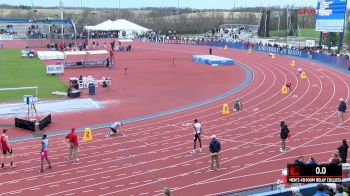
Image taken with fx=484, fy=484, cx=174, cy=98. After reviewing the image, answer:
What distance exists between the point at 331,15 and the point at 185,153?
3669 centimetres

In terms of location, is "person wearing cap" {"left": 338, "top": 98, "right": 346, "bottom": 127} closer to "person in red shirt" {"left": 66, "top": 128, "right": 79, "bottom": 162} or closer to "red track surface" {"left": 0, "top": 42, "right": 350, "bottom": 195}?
"red track surface" {"left": 0, "top": 42, "right": 350, "bottom": 195}

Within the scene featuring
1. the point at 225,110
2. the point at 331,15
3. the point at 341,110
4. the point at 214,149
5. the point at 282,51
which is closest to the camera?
the point at 214,149

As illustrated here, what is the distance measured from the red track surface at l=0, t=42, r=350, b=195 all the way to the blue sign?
22.6 meters

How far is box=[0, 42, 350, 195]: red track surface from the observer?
560 inches

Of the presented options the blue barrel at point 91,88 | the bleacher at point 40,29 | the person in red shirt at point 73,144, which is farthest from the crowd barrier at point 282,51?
the person in red shirt at point 73,144

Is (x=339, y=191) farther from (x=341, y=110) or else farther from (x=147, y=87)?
(x=147, y=87)

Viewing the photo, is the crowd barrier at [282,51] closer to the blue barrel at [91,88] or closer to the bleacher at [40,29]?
the bleacher at [40,29]

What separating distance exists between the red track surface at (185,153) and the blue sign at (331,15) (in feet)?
74.1

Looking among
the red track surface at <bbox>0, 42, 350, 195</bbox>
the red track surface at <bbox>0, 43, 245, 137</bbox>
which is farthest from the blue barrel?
the red track surface at <bbox>0, 42, 350, 195</bbox>

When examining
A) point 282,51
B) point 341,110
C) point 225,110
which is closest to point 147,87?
point 225,110

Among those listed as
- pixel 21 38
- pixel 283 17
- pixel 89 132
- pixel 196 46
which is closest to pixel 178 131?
pixel 89 132

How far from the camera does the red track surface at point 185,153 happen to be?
1422 centimetres

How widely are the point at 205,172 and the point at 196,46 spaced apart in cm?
5805

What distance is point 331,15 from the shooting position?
49.1 meters
